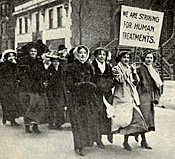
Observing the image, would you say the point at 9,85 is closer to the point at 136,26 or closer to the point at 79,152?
the point at 79,152

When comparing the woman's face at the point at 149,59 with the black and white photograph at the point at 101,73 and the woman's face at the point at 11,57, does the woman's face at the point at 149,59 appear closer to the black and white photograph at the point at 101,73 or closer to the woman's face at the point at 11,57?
the black and white photograph at the point at 101,73

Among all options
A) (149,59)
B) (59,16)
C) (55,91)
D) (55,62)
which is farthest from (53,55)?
(149,59)

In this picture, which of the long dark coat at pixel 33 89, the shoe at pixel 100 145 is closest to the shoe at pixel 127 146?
the shoe at pixel 100 145

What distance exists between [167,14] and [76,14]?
0.47 metres

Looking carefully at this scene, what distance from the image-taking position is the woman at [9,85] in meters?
2.26

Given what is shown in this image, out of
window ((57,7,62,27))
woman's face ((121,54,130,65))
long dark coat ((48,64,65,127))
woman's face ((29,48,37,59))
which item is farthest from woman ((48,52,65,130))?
woman's face ((121,54,130,65))

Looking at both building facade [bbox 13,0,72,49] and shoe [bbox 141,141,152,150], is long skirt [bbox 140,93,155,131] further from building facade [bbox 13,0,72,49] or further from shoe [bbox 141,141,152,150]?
building facade [bbox 13,0,72,49]

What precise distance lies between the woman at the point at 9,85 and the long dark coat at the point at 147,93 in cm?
65

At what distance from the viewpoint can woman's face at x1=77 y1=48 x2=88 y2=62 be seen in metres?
2.03

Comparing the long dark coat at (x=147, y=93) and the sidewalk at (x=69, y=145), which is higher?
the long dark coat at (x=147, y=93)

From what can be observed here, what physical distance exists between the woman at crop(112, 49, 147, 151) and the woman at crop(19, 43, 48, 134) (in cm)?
46

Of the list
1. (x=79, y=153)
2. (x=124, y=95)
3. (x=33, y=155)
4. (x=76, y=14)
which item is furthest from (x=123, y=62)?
(x=33, y=155)

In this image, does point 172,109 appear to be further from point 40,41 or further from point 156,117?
point 40,41

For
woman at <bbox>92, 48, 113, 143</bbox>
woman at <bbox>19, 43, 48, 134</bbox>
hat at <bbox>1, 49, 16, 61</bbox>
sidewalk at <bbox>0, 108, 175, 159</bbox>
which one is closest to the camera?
sidewalk at <bbox>0, 108, 175, 159</bbox>
